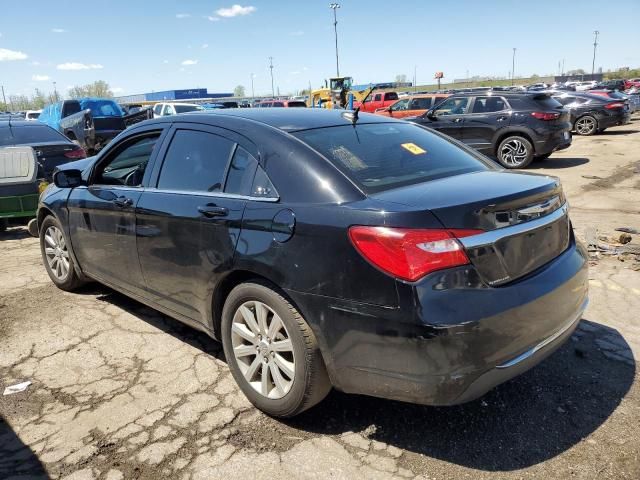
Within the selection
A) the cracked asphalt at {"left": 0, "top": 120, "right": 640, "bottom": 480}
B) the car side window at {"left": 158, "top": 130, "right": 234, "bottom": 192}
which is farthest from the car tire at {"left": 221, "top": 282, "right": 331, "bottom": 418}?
the car side window at {"left": 158, "top": 130, "right": 234, "bottom": 192}

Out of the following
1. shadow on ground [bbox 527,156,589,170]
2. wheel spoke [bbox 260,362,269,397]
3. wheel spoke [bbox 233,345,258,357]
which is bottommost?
shadow on ground [bbox 527,156,589,170]

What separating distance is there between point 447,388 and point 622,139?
58.8 ft

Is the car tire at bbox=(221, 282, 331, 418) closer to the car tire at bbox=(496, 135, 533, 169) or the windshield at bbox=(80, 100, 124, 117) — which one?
the car tire at bbox=(496, 135, 533, 169)

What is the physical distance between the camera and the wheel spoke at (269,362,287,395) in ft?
8.90

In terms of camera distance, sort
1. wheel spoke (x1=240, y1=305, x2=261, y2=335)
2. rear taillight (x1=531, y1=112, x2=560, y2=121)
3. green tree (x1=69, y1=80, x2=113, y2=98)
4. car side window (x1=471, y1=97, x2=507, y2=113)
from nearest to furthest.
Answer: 1. wheel spoke (x1=240, y1=305, x2=261, y2=335)
2. rear taillight (x1=531, y1=112, x2=560, y2=121)
3. car side window (x1=471, y1=97, x2=507, y2=113)
4. green tree (x1=69, y1=80, x2=113, y2=98)

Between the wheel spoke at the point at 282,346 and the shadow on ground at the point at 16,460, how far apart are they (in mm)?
1234

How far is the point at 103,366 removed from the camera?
139 inches

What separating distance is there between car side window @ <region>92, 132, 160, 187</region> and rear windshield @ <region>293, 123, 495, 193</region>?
4.61 ft

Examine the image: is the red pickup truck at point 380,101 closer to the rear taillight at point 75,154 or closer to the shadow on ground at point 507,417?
the rear taillight at point 75,154

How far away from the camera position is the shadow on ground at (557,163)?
476 inches

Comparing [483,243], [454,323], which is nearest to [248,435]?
[454,323]

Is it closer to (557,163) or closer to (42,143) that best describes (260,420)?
(42,143)

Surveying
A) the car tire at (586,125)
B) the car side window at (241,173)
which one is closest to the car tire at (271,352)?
the car side window at (241,173)

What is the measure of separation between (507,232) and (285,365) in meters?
1.29
